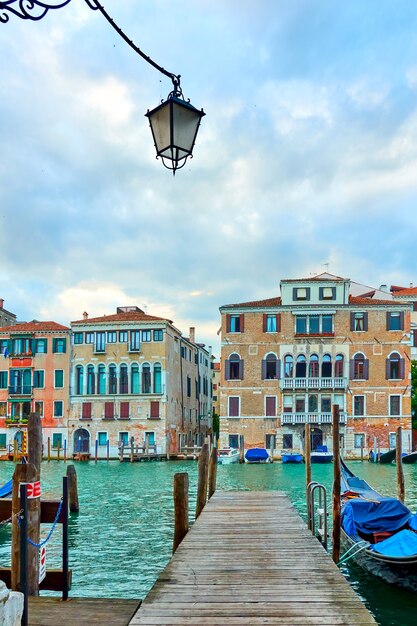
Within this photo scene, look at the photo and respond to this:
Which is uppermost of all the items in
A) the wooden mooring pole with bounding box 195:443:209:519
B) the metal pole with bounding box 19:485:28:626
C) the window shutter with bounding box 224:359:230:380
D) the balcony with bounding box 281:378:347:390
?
the window shutter with bounding box 224:359:230:380

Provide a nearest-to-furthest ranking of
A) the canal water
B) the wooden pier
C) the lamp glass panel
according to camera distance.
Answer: the lamp glass panel < the wooden pier < the canal water

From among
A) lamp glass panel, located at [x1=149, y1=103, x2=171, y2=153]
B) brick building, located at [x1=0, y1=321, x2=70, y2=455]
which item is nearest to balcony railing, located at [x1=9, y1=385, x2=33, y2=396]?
brick building, located at [x1=0, y1=321, x2=70, y2=455]

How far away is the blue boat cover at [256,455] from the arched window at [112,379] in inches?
390

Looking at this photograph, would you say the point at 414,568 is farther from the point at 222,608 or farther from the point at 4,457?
the point at 4,457

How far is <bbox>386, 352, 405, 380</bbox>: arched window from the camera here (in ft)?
128

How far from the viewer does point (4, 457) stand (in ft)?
133

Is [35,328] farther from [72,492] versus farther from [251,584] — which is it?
[251,584]

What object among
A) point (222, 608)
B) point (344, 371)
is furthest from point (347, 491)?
point (344, 371)

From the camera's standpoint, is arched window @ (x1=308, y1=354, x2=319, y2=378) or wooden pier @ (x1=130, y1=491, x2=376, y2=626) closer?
wooden pier @ (x1=130, y1=491, x2=376, y2=626)

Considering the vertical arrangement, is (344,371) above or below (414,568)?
above

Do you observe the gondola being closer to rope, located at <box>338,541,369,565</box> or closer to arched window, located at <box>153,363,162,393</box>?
rope, located at <box>338,541,369,565</box>

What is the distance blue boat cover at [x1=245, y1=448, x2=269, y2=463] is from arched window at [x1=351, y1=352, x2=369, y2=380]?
22.7ft

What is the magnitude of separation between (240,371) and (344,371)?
609 cm

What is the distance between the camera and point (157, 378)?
138 feet
